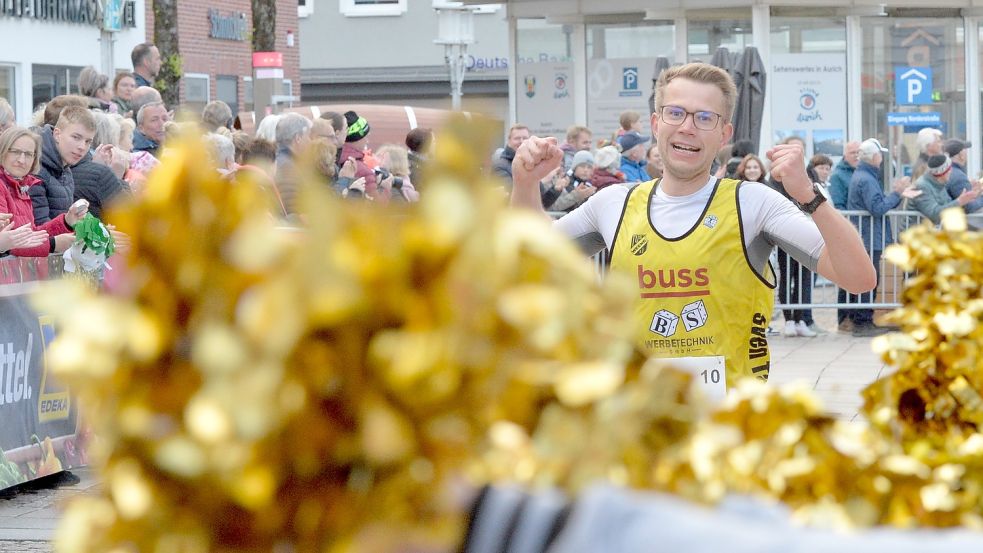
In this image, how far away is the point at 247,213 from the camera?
3.52ft

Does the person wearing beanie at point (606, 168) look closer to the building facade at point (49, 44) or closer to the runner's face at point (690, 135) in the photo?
the runner's face at point (690, 135)

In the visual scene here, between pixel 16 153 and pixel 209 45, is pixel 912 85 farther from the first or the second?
pixel 16 153

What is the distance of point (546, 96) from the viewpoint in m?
23.0

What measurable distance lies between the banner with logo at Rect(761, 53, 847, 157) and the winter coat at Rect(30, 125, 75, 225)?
14596mm

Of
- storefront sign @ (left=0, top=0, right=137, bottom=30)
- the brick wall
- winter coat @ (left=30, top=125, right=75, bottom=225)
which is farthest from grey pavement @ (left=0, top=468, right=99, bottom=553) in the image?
the brick wall

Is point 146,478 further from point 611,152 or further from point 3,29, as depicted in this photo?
point 3,29

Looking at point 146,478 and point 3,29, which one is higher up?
point 3,29

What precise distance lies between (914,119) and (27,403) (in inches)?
692

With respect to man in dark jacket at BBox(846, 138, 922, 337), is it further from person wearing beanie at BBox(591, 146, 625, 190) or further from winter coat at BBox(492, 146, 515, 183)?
winter coat at BBox(492, 146, 515, 183)

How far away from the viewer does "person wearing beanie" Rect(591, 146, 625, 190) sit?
1439cm

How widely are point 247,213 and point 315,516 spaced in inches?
8.6

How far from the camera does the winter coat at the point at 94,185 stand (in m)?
8.39

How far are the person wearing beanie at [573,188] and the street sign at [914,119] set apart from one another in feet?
30.5

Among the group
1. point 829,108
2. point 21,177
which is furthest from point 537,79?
point 21,177
